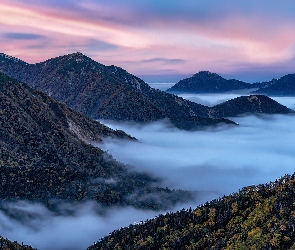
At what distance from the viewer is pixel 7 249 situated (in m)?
171

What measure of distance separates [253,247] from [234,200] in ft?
146

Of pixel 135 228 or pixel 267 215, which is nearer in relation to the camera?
pixel 267 215

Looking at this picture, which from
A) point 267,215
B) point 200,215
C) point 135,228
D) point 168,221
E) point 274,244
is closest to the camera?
point 274,244

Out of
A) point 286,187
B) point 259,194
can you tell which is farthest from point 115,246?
point 286,187

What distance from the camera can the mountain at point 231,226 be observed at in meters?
112

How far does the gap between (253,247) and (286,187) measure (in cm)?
3565

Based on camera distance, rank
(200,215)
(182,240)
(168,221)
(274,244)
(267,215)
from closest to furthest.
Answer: (274,244) → (267,215) → (182,240) → (200,215) → (168,221)

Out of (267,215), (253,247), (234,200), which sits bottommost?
(253,247)

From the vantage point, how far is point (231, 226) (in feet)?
455

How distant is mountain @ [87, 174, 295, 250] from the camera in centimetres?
11229

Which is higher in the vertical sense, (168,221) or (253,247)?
(168,221)

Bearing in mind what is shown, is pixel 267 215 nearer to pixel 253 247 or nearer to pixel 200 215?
pixel 253 247

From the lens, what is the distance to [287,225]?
361 ft

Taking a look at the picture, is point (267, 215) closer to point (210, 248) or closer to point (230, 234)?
point (230, 234)
